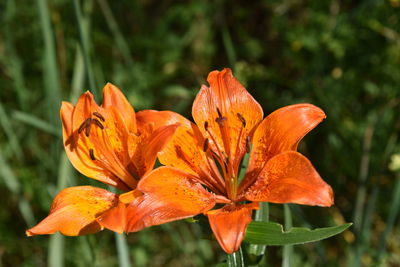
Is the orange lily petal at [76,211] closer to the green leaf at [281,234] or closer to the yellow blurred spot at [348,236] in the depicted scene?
the green leaf at [281,234]

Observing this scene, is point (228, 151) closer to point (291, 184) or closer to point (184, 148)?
point (184, 148)

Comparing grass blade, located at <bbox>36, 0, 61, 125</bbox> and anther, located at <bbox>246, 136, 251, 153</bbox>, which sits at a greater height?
grass blade, located at <bbox>36, 0, 61, 125</bbox>

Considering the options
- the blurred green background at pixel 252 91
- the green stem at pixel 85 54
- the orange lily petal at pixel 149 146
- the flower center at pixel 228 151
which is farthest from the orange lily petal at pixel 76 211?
the blurred green background at pixel 252 91

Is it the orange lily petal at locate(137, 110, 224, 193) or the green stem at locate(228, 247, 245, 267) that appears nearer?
the green stem at locate(228, 247, 245, 267)

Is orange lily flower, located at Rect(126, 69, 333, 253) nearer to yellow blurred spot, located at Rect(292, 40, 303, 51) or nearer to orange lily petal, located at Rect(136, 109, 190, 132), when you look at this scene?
orange lily petal, located at Rect(136, 109, 190, 132)

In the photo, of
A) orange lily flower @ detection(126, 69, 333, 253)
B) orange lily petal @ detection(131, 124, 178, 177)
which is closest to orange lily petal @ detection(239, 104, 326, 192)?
orange lily flower @ detection(126, 69, 333, 253)

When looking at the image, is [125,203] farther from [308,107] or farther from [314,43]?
[314,43]

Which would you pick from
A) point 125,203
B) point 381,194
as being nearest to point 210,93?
point 125,203
